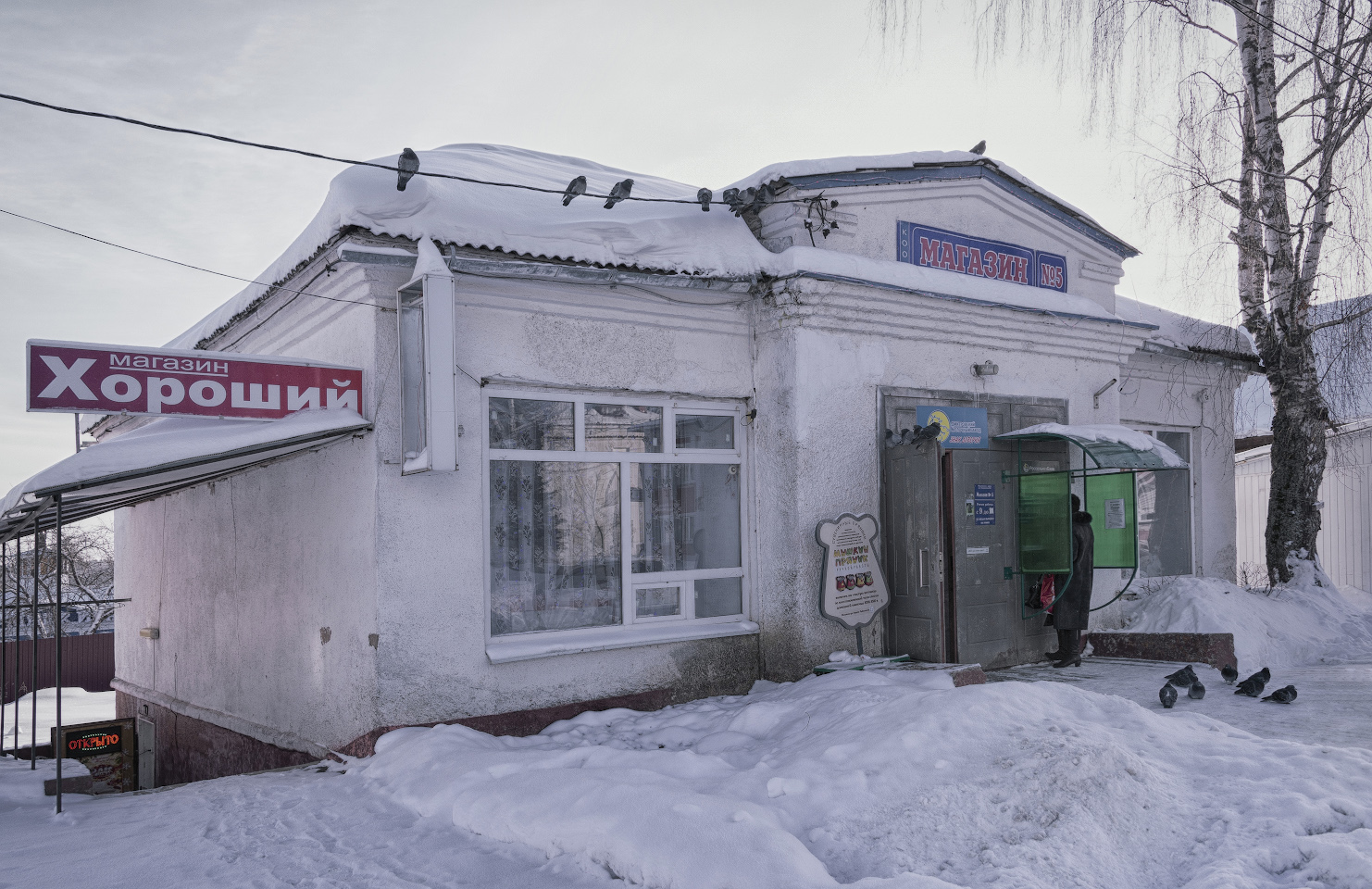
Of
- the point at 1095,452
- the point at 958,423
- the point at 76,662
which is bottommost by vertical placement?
the point at 76,662

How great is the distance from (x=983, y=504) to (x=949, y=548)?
26.4 inches

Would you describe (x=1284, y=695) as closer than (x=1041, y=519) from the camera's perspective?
Yes

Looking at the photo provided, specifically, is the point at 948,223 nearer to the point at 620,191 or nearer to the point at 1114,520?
the point at 1114,520

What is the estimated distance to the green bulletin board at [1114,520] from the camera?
392 inches

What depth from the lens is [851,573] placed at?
8.55m

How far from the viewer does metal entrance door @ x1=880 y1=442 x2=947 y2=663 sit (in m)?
8.71

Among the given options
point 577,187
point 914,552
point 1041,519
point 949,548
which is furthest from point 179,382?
point 1041,519

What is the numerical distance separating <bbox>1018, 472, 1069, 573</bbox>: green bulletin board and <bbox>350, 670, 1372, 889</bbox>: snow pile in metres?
3.05

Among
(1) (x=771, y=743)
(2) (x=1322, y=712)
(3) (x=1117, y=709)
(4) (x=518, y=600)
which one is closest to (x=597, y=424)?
(4) (x=518, y=600)

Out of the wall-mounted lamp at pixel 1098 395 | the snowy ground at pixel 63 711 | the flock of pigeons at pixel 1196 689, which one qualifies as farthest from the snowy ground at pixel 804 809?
the snowy ground at pixel 63 711

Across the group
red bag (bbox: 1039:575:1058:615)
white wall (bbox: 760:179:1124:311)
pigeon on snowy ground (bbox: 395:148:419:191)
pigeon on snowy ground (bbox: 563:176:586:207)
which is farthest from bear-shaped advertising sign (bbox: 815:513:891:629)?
pigeon on snowy ground (bbox: 395:148:419:191)

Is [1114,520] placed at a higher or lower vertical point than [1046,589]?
higher

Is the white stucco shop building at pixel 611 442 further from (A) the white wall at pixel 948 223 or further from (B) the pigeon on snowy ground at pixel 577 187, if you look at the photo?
(B) the pigeon on snowy ground at pixel 577 187

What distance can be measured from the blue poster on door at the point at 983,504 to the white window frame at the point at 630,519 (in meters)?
2.14
